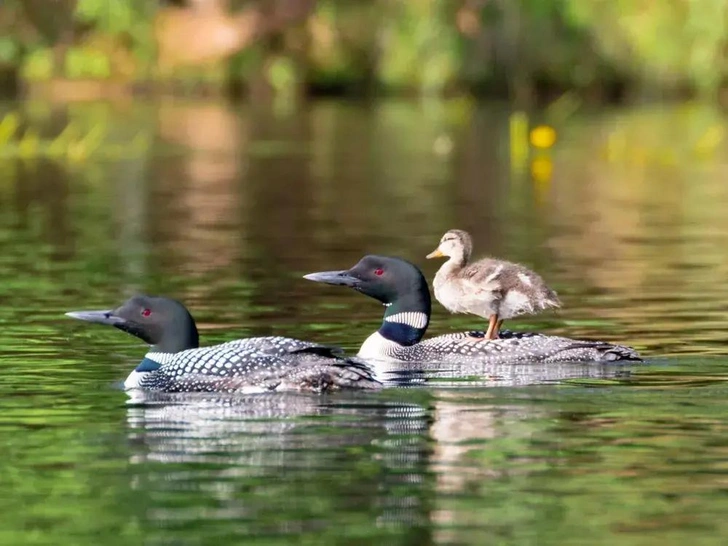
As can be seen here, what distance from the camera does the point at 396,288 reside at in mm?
13656

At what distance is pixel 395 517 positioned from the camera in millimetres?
8516

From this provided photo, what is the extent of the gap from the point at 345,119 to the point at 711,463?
4687 centimetres

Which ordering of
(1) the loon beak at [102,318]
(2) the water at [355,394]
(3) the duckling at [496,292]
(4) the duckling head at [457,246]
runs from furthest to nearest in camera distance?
(4) the duckling head at [457,246] → (3) the duckling at [496,292] → (1) the loon beak at [102,318] → (2) the water at [355,394]

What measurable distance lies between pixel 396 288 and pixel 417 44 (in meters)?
46.3

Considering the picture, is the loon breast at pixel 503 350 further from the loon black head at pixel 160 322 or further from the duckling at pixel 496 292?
the loon black head at pixel 160 322

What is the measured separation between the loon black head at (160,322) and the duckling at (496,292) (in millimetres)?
2254

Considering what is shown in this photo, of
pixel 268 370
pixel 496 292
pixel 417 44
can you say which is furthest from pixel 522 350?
pixel 417 44

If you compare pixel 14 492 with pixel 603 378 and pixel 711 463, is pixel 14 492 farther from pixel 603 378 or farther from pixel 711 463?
pixel 603 378

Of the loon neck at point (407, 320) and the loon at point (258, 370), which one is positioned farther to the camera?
the loon neck at point (407, 320)

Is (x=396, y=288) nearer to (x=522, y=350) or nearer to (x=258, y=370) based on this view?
(x=522, y=350)

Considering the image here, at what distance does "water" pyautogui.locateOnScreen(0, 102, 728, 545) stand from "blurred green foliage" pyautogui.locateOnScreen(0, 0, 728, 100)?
79.5 feet

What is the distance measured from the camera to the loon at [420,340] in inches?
507

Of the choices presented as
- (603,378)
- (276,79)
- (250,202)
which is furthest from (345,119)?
(603,378)

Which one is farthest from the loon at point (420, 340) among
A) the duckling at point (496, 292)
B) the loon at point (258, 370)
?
the loon at point (258, 370)
